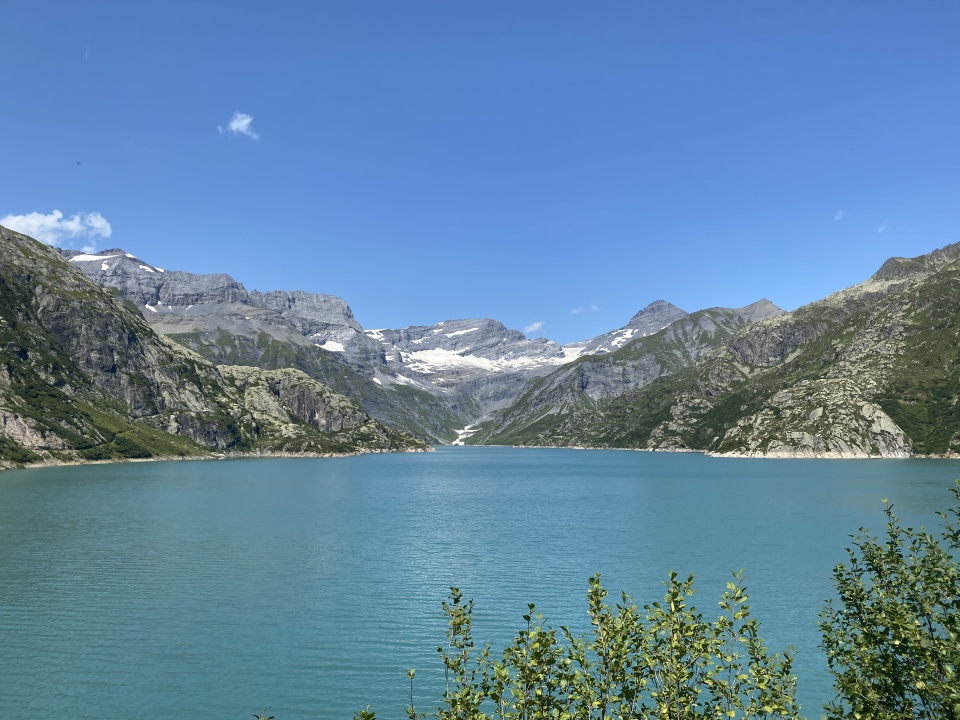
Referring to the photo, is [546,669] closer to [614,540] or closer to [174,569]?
[174,569]

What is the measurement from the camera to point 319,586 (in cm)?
8344

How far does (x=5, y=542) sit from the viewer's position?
11050 centimetres

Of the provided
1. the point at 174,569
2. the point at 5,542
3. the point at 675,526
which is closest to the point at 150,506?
the point at 5,542

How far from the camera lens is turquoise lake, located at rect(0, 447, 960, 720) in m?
51.2

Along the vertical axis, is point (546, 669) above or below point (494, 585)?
above

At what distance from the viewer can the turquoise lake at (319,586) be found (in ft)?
168

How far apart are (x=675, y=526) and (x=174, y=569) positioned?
96.1 metres

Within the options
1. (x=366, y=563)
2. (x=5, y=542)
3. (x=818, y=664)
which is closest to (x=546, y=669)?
(x=818, y=664)

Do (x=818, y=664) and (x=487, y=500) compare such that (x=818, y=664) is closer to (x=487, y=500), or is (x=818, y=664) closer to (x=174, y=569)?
(x=174, y=569)

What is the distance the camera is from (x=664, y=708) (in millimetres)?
18891

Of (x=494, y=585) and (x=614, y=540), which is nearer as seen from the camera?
(x=494, y=585)

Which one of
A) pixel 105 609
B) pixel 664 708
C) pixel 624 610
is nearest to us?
pixel 664 708

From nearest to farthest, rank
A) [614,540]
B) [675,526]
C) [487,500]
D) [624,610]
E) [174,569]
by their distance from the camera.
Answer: [624,610] < [174,569] < [614,540] < [675,526] < [487,500]

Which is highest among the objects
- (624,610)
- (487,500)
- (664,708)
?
(624,610)
